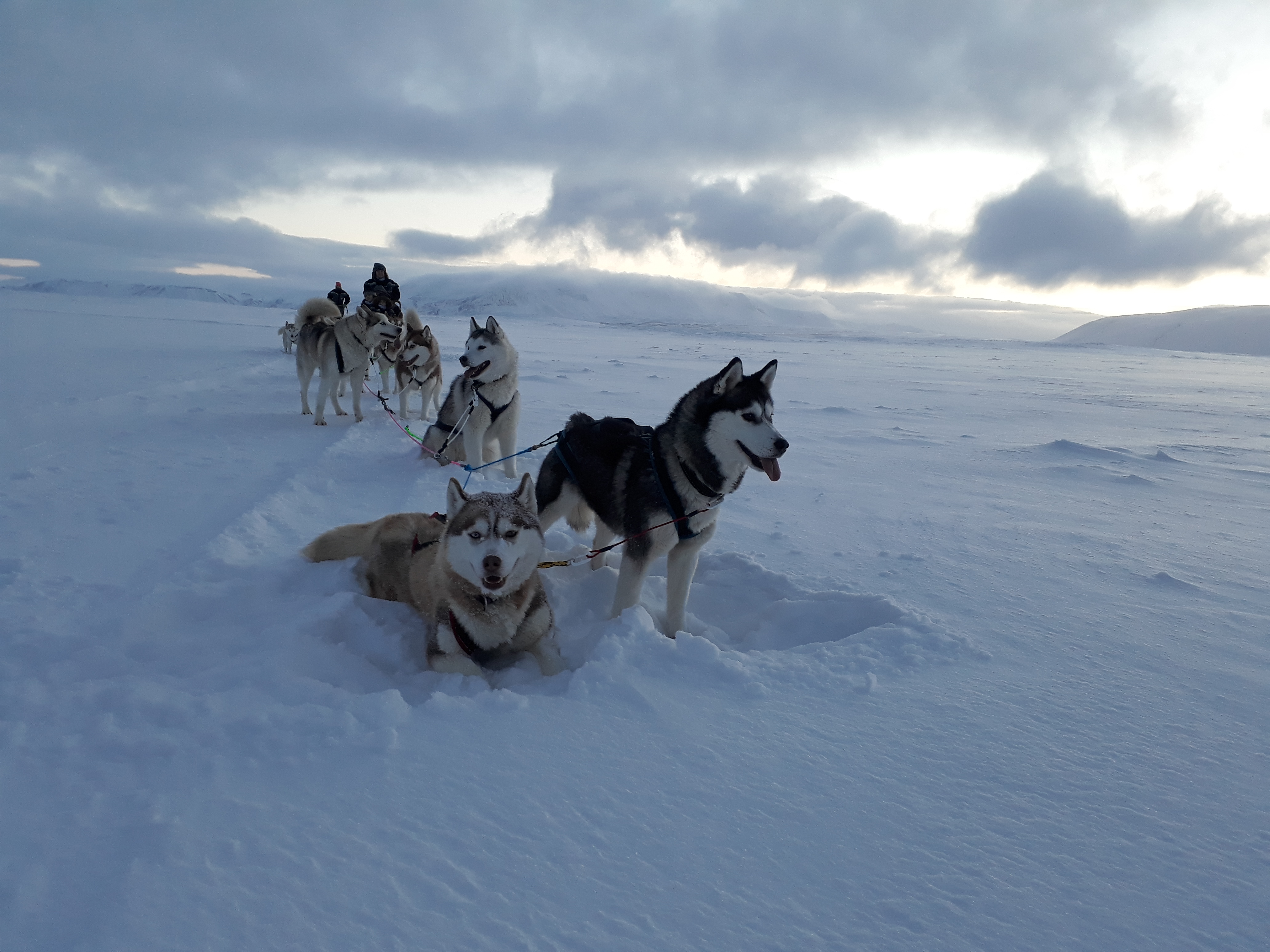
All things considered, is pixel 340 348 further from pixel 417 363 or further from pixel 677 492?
pixel 677 492

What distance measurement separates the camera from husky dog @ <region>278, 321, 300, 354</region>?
55.2 ft

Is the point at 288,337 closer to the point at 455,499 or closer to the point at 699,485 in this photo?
the point at 455,499

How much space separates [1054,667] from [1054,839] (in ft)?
3.98

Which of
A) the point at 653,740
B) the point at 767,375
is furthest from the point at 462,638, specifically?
the point at 767,375

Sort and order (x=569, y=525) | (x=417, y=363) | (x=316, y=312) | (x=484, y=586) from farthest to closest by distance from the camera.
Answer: (x=316, y=312), (x=417, y=363), (x=569, y=525), (x=484, y=586)

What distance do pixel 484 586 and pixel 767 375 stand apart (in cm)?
175

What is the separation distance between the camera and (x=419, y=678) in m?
2.68

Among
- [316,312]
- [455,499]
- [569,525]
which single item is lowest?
[569,525]

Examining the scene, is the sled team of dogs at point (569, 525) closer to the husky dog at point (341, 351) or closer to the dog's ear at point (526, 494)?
the dog's ear at point (526, 494)

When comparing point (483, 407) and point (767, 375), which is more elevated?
point (767, 375)

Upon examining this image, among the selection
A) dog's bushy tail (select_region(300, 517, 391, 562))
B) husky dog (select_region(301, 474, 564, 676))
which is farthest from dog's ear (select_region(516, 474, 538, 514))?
dog's bushy tail (select_region(300, 517, 391, 562))

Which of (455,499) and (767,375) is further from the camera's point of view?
(767,375)

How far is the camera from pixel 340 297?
550 inches

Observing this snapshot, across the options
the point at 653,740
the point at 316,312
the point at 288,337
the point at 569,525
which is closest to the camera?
the point at 653,740
